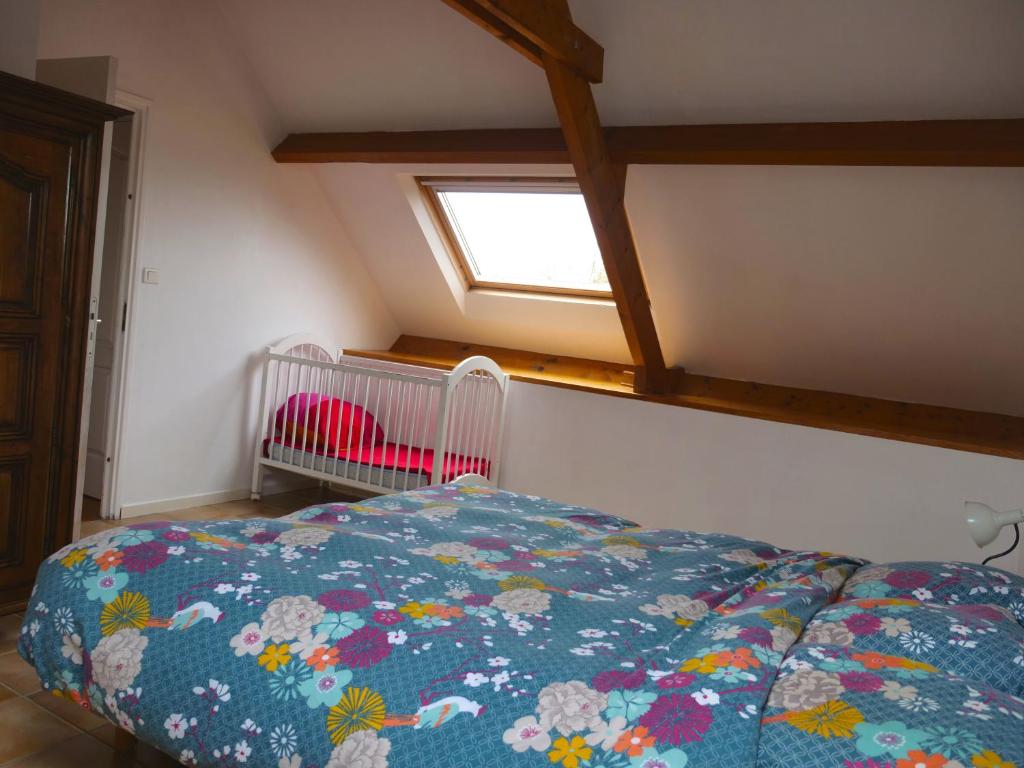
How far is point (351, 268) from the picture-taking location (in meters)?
5.09

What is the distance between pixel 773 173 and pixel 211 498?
10.3 feet

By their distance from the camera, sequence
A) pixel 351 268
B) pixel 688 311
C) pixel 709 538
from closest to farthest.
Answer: pixel 709 538 → pixel 688 311 → pixel 351 268

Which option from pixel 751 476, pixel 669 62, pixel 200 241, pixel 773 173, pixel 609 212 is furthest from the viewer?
pixel 200 241

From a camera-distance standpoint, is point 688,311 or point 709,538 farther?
point 688,311

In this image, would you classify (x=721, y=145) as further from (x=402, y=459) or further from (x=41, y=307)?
(x=41, y=307)

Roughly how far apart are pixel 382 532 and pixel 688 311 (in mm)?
2415

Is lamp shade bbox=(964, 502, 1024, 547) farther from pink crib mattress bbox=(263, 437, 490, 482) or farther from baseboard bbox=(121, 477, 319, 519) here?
baseboard bbox=(121, 477, 319, 519)

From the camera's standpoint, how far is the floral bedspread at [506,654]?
51.7 inches

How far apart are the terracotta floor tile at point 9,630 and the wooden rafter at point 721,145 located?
2.55 meters

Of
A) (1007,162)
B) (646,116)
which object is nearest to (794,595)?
(1007,162)

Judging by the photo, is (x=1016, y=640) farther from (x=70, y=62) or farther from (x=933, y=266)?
(x=70, y=62)

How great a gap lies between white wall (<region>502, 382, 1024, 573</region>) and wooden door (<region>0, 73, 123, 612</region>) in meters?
2.30

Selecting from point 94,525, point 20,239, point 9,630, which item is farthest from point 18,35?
point 94,525

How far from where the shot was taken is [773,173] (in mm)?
3412
